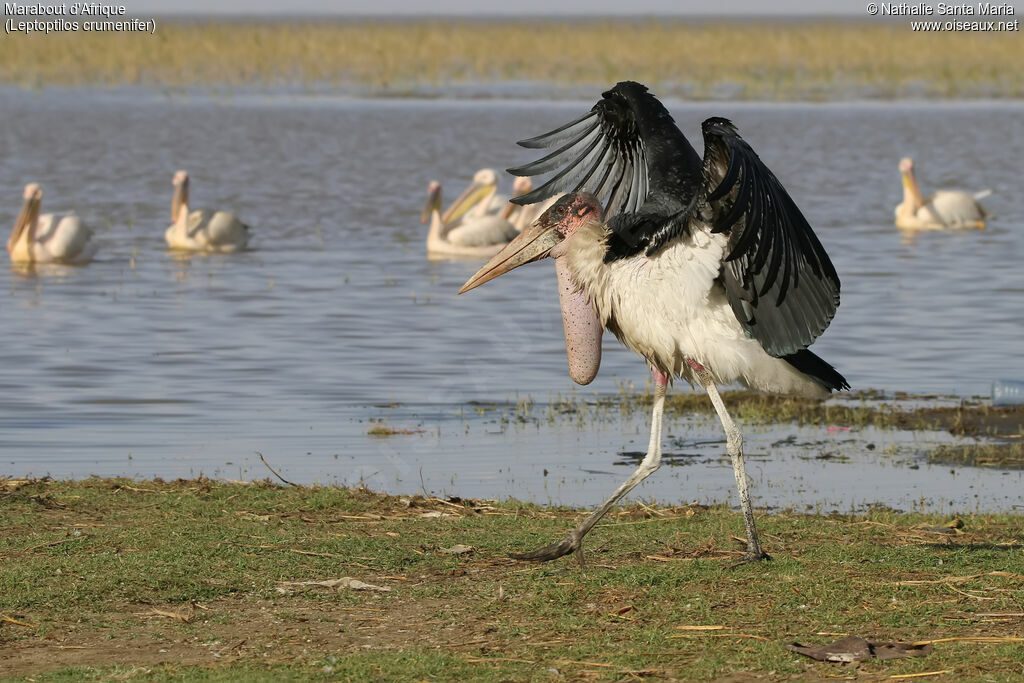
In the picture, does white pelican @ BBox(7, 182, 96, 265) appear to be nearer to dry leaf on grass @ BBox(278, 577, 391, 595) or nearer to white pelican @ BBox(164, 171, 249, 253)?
white pelican @ BBox(164, 171, 249, 253)

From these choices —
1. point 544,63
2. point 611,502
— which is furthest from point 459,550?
point 544,63

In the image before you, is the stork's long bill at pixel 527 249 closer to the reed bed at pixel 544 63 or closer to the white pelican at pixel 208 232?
the white pelican at pixel 208 232

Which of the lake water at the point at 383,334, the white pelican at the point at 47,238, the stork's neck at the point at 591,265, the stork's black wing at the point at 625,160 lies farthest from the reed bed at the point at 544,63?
the stork's neck at the point at 591,265

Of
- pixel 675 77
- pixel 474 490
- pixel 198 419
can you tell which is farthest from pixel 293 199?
pixel 675 77

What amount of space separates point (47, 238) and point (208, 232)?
1.84m

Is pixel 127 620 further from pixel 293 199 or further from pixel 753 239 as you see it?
pixel 293 199

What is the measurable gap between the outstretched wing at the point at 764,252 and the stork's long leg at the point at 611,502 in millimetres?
464

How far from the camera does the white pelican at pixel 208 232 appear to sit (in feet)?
63.4

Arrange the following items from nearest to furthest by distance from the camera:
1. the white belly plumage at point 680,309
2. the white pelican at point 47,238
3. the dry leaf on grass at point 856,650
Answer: the dry leaf on grass at point 856,650
the white belly plumage at point 680,309
the white pelican at point 47,238

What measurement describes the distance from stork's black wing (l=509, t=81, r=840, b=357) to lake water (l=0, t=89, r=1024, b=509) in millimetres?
2214

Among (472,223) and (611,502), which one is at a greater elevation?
(472,223)

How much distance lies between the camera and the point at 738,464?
6352mm

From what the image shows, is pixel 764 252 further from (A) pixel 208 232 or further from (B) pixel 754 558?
(A) pixel 208 232

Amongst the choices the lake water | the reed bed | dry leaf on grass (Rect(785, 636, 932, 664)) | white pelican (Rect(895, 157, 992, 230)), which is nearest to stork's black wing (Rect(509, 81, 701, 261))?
the lake water
